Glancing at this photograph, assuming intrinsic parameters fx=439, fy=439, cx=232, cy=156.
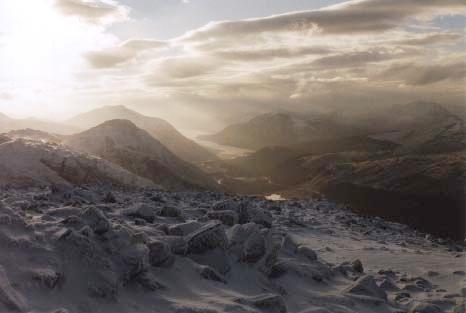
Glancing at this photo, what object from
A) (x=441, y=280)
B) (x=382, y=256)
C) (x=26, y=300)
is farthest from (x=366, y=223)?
(x=26, y=300)

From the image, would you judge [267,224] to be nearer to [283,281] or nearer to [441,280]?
[283,281]

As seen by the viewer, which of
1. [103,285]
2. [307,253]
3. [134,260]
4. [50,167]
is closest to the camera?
[103,285]

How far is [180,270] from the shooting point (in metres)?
8.51

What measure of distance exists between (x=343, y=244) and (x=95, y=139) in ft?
170

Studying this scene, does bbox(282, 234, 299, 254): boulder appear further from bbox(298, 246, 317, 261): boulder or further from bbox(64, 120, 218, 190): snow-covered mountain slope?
bbox(64, 120, 218, 190): snow-covered mountain slope

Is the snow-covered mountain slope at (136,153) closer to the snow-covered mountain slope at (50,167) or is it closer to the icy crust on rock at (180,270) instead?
the snow-covered mountain slope at (50,167)

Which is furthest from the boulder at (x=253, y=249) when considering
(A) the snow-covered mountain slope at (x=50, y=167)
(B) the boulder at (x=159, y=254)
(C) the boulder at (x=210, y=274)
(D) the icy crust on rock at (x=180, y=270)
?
(A) the snow-covered mountain slope at (x=50, y=167)

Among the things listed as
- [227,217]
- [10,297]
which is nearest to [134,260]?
[10,297]

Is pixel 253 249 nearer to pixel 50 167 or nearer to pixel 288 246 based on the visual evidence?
pixel 288 246

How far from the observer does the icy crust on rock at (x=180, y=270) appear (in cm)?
676

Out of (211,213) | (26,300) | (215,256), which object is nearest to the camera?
(26,300)

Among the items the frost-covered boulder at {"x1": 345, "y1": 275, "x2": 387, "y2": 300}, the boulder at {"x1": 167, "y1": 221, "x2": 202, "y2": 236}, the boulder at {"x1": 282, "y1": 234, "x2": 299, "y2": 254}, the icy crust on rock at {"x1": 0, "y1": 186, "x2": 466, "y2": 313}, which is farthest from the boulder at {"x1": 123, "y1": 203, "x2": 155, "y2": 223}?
the frost-covered boulder at {"x1": 345, "y1": 275, "x2": 387, "y2": 300}

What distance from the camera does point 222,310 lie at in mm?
7266

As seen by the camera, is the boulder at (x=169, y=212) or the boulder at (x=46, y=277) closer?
the boulder at (x=46, y=277)
